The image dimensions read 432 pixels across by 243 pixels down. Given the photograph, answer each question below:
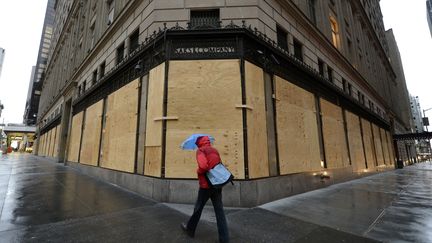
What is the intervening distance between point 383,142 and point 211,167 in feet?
96.7

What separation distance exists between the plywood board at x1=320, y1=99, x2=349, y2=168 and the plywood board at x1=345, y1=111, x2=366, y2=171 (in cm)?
137

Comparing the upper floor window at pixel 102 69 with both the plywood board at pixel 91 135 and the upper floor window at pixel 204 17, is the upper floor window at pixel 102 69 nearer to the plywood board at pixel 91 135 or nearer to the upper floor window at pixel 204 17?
the plywood board at pixel 91 135

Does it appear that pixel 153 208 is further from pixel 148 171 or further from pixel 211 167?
pixel 211 167

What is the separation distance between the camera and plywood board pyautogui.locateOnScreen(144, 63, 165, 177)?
784 centimetres

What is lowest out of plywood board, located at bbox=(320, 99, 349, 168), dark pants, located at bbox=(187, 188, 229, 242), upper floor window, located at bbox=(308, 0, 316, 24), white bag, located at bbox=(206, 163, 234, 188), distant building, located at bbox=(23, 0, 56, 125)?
dark pants, located at bbox=(187, 188, 229, 242)

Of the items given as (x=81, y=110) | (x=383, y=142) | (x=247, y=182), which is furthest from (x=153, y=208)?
(x=383, y=142)

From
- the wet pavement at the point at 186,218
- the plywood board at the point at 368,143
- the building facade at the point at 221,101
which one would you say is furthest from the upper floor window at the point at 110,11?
the plywood board at the point at 368,143

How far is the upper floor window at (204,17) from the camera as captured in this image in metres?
9.55

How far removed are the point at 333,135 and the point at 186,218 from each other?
1151 centimetres

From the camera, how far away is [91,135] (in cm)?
1466

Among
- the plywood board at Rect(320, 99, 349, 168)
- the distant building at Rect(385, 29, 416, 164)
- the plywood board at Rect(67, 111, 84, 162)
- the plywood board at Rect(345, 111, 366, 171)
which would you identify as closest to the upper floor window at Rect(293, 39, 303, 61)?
the plywood board at Rect(320, 99, 349, 168)

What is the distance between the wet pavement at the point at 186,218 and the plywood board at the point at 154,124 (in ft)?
4.00

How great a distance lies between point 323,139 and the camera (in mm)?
12250

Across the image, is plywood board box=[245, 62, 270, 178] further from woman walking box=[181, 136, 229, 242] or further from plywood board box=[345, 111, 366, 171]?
plywood board box=[345, 111, 366, 171]
